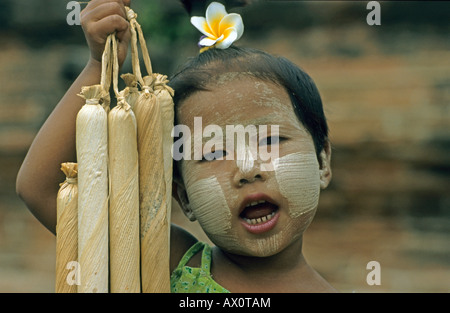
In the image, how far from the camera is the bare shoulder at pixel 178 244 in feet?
7.00

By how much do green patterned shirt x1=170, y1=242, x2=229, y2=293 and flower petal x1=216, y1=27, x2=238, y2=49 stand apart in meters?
0.64

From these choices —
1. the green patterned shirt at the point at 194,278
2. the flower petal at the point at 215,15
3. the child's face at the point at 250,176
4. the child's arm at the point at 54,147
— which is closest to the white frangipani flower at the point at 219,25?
the flower petal at the point at 215,15

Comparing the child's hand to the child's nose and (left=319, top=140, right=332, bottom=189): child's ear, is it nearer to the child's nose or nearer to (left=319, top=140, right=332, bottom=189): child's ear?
the child's nose

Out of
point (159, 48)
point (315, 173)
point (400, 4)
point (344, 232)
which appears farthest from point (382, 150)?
point (315, 173)

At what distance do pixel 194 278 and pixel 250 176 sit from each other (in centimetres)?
42

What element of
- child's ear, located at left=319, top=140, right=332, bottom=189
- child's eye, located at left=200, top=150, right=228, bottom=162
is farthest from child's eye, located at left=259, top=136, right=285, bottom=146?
child's ear, located at left=319, top=140, right=332, bottom=189

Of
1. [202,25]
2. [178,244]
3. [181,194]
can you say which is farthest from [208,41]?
[178,244]

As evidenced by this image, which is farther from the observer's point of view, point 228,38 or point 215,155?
point 228,38

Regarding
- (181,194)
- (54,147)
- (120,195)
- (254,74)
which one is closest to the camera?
(120,195)

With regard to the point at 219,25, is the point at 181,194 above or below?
below

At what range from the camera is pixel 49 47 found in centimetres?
647

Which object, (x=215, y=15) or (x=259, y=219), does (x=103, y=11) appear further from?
(x=259, y=219)

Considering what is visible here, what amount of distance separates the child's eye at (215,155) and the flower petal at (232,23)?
379 millimetres

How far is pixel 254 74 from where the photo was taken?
1.96m
